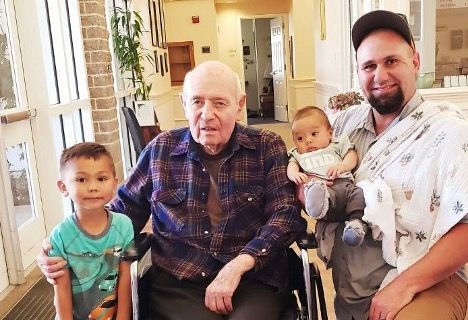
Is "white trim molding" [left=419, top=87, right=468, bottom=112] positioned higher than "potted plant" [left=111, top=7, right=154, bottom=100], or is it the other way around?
"potted plant" [left=111, top=7, right=154, bottom=100]

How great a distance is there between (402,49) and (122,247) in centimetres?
109

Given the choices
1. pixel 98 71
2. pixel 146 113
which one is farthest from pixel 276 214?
pixel 146 113

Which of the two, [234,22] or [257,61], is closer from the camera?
[234,22]

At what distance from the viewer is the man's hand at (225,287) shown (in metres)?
1.46

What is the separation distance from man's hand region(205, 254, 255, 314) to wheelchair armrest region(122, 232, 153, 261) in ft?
0.79

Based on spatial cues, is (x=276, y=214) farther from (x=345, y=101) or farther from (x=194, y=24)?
(x=194, y=24)

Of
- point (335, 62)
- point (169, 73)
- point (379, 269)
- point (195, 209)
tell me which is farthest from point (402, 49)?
point (169, 73)

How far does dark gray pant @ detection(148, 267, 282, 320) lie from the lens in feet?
4.85

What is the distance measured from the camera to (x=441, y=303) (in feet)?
4.65

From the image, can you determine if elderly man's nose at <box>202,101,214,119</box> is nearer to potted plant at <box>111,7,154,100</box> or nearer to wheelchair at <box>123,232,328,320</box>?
wheelchair at <box>123,232,328,320</box>

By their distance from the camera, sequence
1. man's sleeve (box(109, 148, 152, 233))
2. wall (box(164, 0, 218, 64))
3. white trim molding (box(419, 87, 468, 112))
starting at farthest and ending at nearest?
1. wall (box(164, 0, 218, 64))
2. white trim molding (box(419, 87, 468, 112))
3. man's sleeve (box(109, 148, 152, 233))

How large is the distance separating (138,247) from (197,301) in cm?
25

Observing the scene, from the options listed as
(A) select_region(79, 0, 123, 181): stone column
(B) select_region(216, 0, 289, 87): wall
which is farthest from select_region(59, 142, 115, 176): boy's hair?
(B) select_region(216, 0, 289, 87): wall

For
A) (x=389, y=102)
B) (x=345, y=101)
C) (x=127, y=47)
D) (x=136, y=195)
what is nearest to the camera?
(x=389, y=102)
